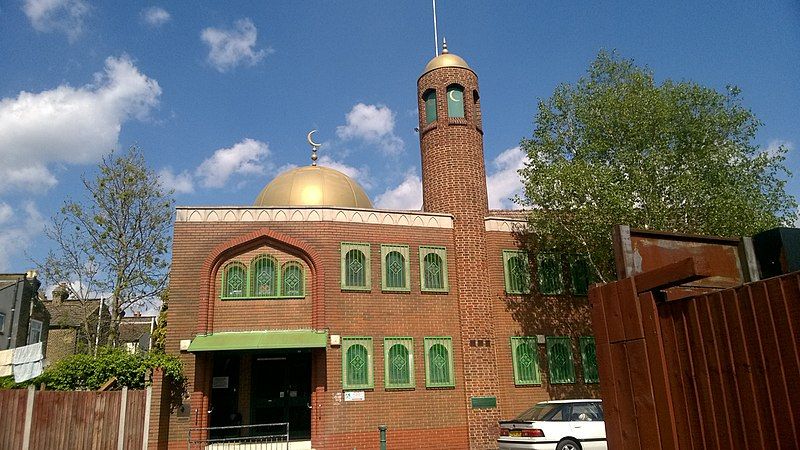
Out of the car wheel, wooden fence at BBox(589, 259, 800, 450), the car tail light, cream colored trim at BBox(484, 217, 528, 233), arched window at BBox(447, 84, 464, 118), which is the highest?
arched window at BBox(447, 84, 464, 118)

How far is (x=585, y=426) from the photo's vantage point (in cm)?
1252

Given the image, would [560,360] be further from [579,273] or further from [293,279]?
[293,279]

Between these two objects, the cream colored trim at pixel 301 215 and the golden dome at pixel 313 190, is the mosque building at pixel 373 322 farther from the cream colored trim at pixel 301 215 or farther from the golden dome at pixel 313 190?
the golden dome at pixel 313 190

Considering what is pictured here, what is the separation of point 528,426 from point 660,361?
30.0 ft

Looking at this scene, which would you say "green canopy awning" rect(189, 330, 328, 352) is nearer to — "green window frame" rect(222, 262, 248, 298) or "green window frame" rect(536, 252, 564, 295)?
"green window frame" rect(222, 262, 248, 298)

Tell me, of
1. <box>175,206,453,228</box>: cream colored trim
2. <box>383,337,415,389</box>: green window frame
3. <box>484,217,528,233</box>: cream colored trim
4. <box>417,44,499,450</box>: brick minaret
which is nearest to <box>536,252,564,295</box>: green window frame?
<box>484,217,528,233</box>: cream colored trim

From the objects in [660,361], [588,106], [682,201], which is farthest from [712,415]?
[588,106]

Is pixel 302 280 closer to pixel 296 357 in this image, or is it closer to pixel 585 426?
pixel 296 357

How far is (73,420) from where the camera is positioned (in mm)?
11938

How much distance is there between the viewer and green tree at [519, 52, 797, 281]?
1592 cm

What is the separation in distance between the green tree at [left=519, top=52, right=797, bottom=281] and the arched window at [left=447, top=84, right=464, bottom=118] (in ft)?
9.24

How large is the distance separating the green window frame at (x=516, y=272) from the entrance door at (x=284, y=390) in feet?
22.8

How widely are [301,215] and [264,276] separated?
2187 mm

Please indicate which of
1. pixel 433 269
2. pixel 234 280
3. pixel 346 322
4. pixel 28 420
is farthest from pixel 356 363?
pixel 28 420
